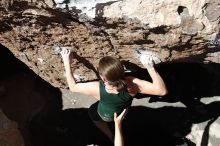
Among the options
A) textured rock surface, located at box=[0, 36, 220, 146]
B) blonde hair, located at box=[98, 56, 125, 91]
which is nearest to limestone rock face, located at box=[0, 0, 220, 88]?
blonde hair, located at box=[98, 56, 125, 91]

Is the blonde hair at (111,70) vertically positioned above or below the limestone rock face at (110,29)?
below

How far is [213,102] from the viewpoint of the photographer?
411cm

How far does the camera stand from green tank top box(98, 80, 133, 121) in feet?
10.6

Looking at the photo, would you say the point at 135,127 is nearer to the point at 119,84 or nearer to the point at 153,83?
the point at 153,83

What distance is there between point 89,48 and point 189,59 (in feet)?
2.54

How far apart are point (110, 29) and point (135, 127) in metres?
1.31

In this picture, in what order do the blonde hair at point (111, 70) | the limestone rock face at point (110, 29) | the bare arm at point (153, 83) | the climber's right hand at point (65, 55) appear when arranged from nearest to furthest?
the limestone rock face at point (110, 29), the blonde hair at point (111, 70), the bare arm at point (153, 83), the climber's right hand at point (65, 55)

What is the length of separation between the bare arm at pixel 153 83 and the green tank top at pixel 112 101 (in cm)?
12

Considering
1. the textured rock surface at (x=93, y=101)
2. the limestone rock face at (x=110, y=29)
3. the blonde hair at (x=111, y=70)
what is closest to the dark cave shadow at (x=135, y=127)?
the textured rock surface at (x=93, y=101)

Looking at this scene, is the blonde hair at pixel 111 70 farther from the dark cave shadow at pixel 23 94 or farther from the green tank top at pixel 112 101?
the dark cave shadow at pixel 23 94

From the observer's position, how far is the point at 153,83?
3264 millimetres

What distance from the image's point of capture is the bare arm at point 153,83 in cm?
324

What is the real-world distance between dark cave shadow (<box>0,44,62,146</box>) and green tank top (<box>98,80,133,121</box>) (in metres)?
1.11

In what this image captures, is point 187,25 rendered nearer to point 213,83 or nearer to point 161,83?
point 161,83
